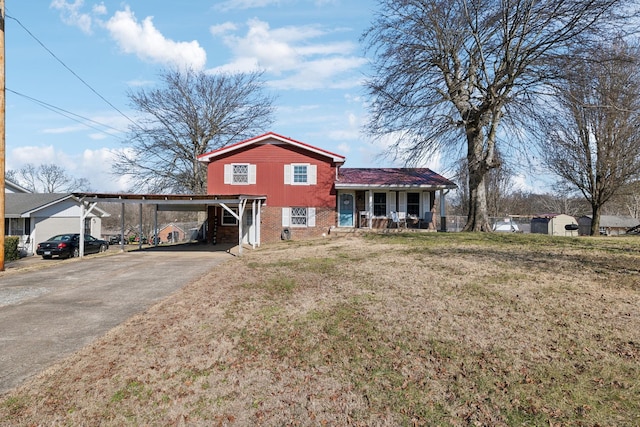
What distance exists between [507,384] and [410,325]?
2029 mm

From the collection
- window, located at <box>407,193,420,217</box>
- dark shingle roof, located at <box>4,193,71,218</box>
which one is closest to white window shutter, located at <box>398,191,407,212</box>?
window, located at <box>407,193,420,217</box>

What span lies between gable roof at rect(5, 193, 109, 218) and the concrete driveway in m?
18.2

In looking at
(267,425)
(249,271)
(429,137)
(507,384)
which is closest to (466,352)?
(507,384)

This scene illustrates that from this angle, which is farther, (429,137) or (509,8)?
(429,137)

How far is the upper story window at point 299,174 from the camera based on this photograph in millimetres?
22922

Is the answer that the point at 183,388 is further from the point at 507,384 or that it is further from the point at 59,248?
the point at 59,248

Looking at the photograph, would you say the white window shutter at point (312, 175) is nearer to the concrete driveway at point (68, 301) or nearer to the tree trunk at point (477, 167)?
the tree trunk at point (477, 167)

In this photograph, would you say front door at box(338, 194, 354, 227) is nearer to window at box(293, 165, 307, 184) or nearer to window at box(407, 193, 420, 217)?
window at box(293, 165, 307, 184)

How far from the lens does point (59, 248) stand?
77.0ft

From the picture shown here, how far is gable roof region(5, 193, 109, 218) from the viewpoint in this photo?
29.0m

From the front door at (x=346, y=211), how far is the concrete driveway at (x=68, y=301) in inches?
376

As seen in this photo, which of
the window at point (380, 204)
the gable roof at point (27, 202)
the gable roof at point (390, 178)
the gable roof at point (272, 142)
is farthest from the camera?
the gable roof at point (27, 202)

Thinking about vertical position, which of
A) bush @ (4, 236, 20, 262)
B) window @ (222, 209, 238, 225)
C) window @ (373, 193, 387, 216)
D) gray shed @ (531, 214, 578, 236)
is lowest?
bush @ (4, 236, 20, 262)

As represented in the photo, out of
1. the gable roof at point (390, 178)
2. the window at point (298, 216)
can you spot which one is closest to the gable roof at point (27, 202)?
the window at point (298, 216)
